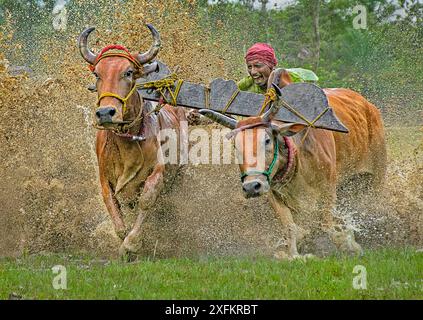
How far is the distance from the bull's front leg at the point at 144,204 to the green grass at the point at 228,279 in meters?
0.17

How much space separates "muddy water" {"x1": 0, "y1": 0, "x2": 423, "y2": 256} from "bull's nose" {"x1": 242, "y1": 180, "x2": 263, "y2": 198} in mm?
1180

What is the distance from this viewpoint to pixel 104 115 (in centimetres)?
696

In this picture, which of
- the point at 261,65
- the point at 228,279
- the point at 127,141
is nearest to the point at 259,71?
the point at 261,65

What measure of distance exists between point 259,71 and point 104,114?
1824 millimetres

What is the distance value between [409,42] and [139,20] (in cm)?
1091

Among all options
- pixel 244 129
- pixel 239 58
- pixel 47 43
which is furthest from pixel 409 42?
pixel 244 129

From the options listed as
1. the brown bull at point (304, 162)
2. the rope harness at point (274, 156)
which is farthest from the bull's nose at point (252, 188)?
the rope harness at point (274, 156)

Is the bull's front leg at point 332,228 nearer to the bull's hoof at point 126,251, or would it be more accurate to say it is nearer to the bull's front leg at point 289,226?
the bull's front leg at point 289,226

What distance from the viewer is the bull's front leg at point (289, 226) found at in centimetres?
743

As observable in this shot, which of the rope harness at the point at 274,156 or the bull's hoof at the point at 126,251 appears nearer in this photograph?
the rope harness at the point at 274,156

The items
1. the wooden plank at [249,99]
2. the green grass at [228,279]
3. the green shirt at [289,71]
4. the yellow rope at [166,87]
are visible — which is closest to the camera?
the green grass at [228,279]

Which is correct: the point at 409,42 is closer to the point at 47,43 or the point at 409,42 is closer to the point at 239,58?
the point at 239,58

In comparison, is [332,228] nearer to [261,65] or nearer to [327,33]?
[261,65]

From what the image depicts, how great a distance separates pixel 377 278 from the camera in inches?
243
